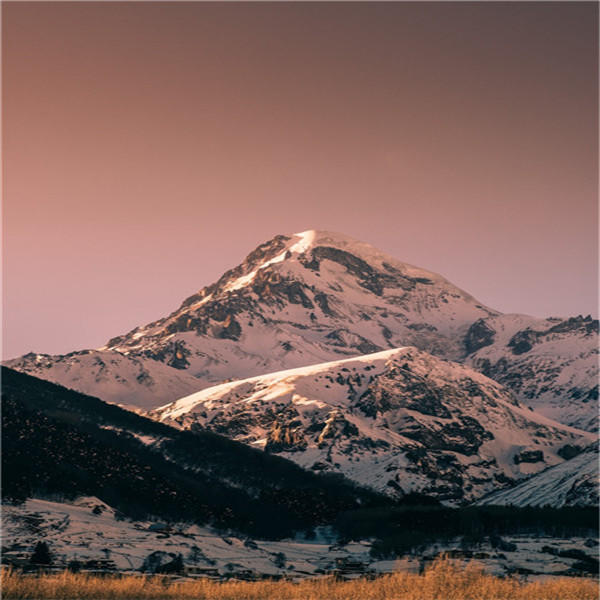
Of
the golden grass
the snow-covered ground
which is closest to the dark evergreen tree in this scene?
the snow-covered ground

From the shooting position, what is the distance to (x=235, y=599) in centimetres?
4062

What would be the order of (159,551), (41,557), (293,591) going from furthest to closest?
1. (159,551)
2. (41,557)
3. (293,591)

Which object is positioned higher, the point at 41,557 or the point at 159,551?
the point at 41,557

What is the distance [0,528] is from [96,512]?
183ft

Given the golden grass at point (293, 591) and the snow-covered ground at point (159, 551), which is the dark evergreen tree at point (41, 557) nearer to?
the snow-covered ground at point (159, 551)

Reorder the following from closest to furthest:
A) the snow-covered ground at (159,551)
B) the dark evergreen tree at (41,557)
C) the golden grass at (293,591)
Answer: the golden grass at (293,591) < the dark evergreen tree at (41,557) < the snow-covered ground at (159,551)

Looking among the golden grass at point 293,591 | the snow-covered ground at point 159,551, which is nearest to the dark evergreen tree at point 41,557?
the snow-covered ground at point 159,551

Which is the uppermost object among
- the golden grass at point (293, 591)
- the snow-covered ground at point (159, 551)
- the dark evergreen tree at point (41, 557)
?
the golden grass at point (293, 591)

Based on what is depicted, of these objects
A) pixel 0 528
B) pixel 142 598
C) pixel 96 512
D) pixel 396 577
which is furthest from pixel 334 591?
pixel 96 512

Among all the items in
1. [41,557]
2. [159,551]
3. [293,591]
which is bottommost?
[159,551]

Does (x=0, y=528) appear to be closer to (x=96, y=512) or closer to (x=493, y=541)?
(x=96, y=512)

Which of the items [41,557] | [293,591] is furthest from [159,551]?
[293,591]

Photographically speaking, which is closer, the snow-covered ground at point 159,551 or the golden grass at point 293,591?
the golden grass at point 293,591

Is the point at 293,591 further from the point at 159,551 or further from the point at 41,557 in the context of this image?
the point at 159,551
